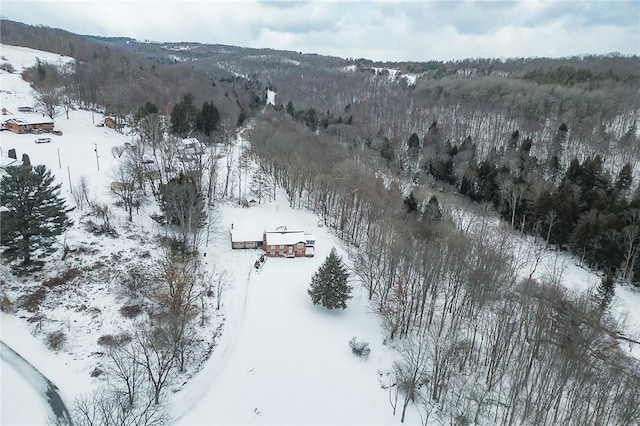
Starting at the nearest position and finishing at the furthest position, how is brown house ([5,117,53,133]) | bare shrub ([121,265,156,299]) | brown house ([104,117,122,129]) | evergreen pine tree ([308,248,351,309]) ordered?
bare shrub ([121,265,156,299]) → evergreen pine tree ([308,248,351,309]) → brown house ([5,117,53,133]) → brown house ([104,117,122,129])

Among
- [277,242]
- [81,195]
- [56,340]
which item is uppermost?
[81,195]

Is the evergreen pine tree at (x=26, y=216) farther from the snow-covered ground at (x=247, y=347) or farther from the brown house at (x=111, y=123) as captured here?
the brown house at (x=111, y=123)

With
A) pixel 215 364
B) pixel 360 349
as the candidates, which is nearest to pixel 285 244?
pixel 360 349

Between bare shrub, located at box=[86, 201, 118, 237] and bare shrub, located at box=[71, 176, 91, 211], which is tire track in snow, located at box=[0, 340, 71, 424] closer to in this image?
bare shrub, located at box=[86, 201, 118, 237]

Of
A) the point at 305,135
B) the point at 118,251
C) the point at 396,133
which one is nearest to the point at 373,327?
the point at 118,251

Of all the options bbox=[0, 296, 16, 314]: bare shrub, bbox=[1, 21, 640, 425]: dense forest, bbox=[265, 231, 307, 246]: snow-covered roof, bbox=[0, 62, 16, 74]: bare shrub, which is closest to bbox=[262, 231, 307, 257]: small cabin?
bbox=[265, 231, 307, 246]: snow-covered roof

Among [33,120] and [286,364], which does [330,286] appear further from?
[33,120]
